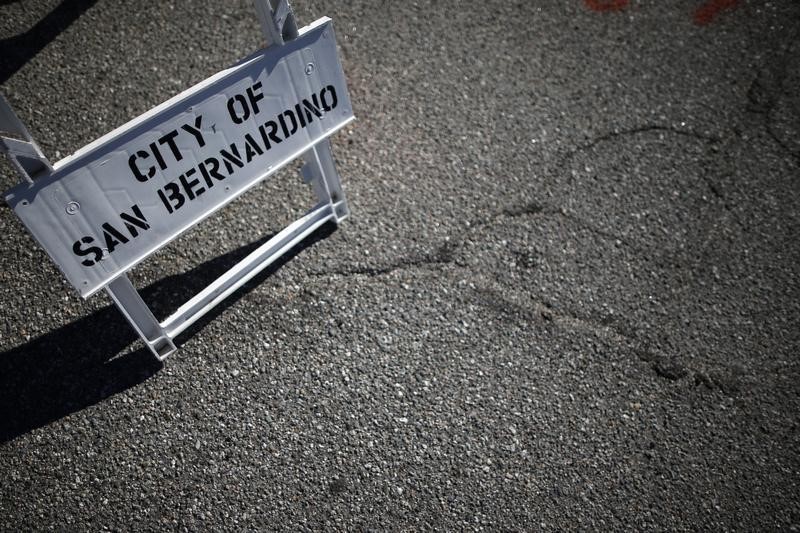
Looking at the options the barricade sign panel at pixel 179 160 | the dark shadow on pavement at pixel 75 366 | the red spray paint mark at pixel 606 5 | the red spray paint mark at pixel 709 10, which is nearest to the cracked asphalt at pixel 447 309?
the dark shadow on pavement at pixel 75 366

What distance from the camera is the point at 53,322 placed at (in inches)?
122

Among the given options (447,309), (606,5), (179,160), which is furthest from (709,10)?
(179,160)

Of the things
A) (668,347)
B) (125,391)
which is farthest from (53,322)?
(668,347)

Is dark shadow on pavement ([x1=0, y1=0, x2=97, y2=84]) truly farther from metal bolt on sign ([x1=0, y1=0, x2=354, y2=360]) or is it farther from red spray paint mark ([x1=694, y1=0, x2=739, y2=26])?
red spray paint mark ([x1=694, y1=0, x2=739, y2=26])

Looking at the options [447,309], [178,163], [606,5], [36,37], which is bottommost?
[447,309]

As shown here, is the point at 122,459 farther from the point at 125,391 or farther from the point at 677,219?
the point at 677,219

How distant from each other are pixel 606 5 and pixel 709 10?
87cm

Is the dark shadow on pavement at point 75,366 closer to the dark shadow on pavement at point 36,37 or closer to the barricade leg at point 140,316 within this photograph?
the barricade leg at point 140,316

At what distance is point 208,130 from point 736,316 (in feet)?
9.78

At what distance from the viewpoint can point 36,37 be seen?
14.2 feet

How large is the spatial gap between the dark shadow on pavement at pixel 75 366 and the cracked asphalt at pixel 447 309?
0.04 ft

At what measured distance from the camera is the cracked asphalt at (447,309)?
2.73 m

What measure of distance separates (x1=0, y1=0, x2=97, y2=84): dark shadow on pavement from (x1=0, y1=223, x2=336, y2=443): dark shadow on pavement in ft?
7.26

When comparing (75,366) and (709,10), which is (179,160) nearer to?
(75,366)
